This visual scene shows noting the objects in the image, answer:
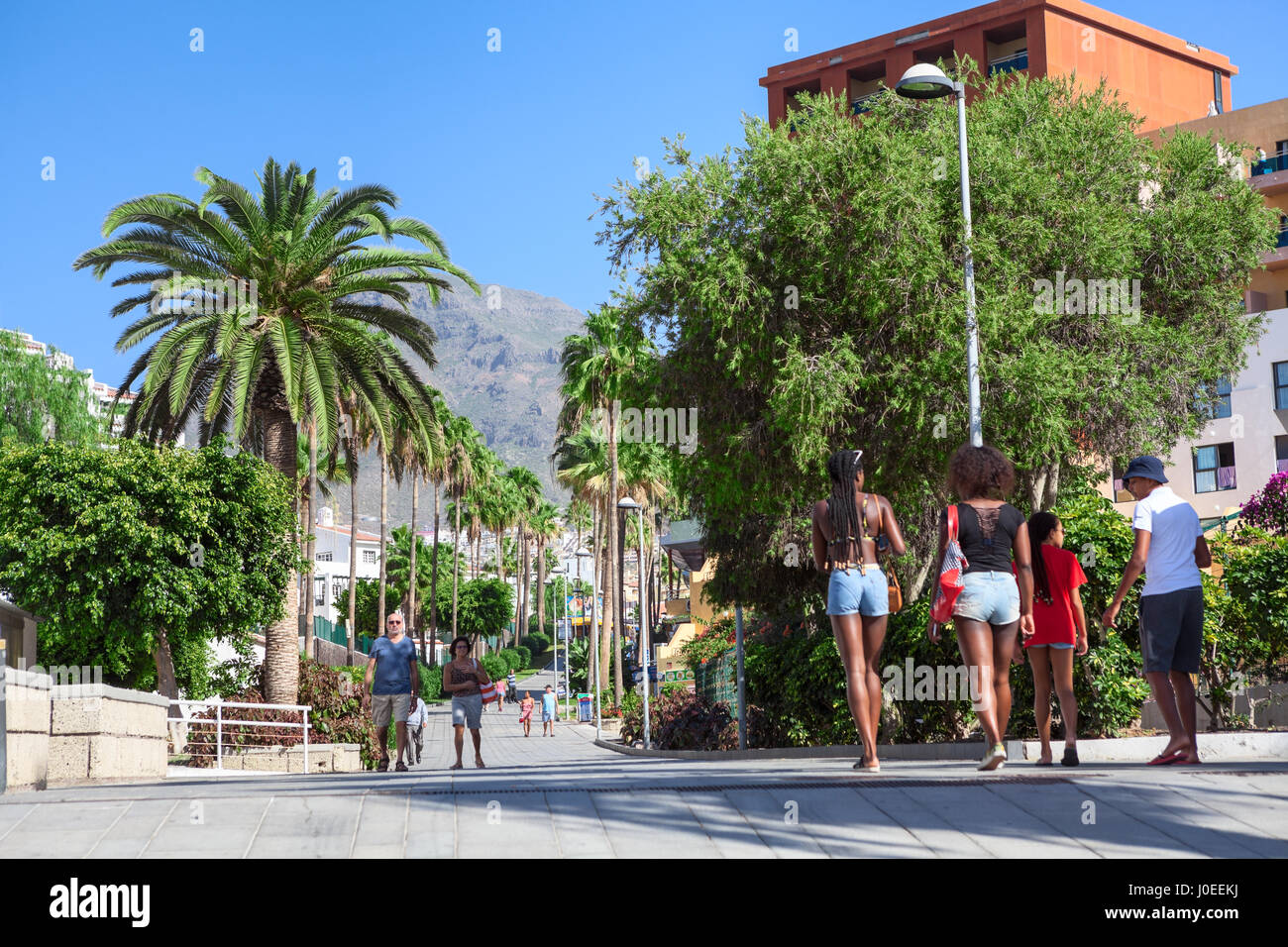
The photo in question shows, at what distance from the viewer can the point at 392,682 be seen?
46.6 ft

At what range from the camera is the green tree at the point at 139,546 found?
77.0ft

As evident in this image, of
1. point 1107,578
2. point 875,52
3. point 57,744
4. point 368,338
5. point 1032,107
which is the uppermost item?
point 875,52

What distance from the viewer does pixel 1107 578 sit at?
464 inches

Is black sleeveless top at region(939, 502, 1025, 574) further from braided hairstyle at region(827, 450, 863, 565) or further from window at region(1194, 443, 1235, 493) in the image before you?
Answer: window at region(1194, 443, 1235, 493)

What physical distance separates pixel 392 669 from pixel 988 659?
26.7 feet

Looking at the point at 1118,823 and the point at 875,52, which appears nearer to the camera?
the point at 1118,823

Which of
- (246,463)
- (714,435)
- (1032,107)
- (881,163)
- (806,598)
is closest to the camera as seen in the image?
(881,163)

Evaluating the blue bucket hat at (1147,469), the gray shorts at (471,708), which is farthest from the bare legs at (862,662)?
the gray shorts at (471,708)

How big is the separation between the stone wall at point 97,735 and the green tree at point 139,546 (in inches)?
340

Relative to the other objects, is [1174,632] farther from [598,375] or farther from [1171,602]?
[598,375]

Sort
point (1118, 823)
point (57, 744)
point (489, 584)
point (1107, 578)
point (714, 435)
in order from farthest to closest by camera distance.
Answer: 1. point (489, 584)
2. point (714, 435)
3. point (57, 744)
4. point (1107, 578)
5. point (1118, 823)

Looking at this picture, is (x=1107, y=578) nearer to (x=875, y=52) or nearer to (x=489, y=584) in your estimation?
(x=875, y=52)
